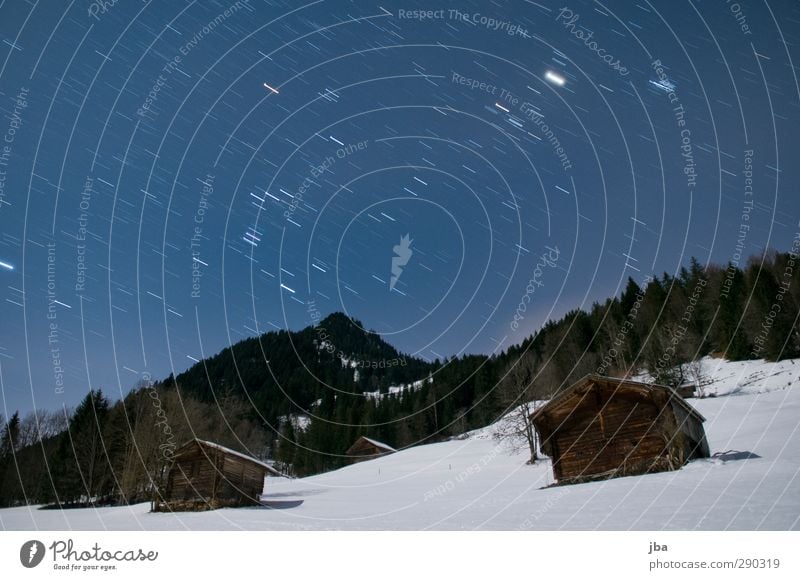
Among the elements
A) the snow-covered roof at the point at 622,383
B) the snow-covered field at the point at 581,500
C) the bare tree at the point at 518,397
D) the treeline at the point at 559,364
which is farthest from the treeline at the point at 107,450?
the bare tree at the point at 518,397

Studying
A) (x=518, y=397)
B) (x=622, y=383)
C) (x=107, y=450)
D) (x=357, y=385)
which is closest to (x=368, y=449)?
(x=357, y=385)

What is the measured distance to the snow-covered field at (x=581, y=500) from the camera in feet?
27.6

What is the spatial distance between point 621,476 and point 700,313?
5003 centimetres

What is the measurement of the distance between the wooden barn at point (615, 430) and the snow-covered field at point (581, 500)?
1444 millimetres

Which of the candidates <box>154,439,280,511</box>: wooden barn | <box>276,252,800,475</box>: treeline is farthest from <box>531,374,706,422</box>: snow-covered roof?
<box>276,252,800,475</box>: treeline

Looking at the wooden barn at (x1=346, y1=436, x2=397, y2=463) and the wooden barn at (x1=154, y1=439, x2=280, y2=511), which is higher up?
the wooden barn at (x1=154, y1=439, x2=280, y2=511)

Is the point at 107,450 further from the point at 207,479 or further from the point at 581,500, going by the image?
the point at 581,500

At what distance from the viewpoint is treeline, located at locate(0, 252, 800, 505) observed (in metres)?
17.4

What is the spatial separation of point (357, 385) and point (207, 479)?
1910 centimetres

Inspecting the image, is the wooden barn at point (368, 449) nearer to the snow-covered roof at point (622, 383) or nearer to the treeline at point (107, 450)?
the treeline at point (107, 450)

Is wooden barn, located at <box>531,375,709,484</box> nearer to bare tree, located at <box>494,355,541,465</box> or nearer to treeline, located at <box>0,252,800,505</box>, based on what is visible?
treeline, located at <box>0,252,800,505</box>

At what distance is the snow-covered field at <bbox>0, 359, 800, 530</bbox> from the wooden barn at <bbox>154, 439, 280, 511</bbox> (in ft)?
5.33
